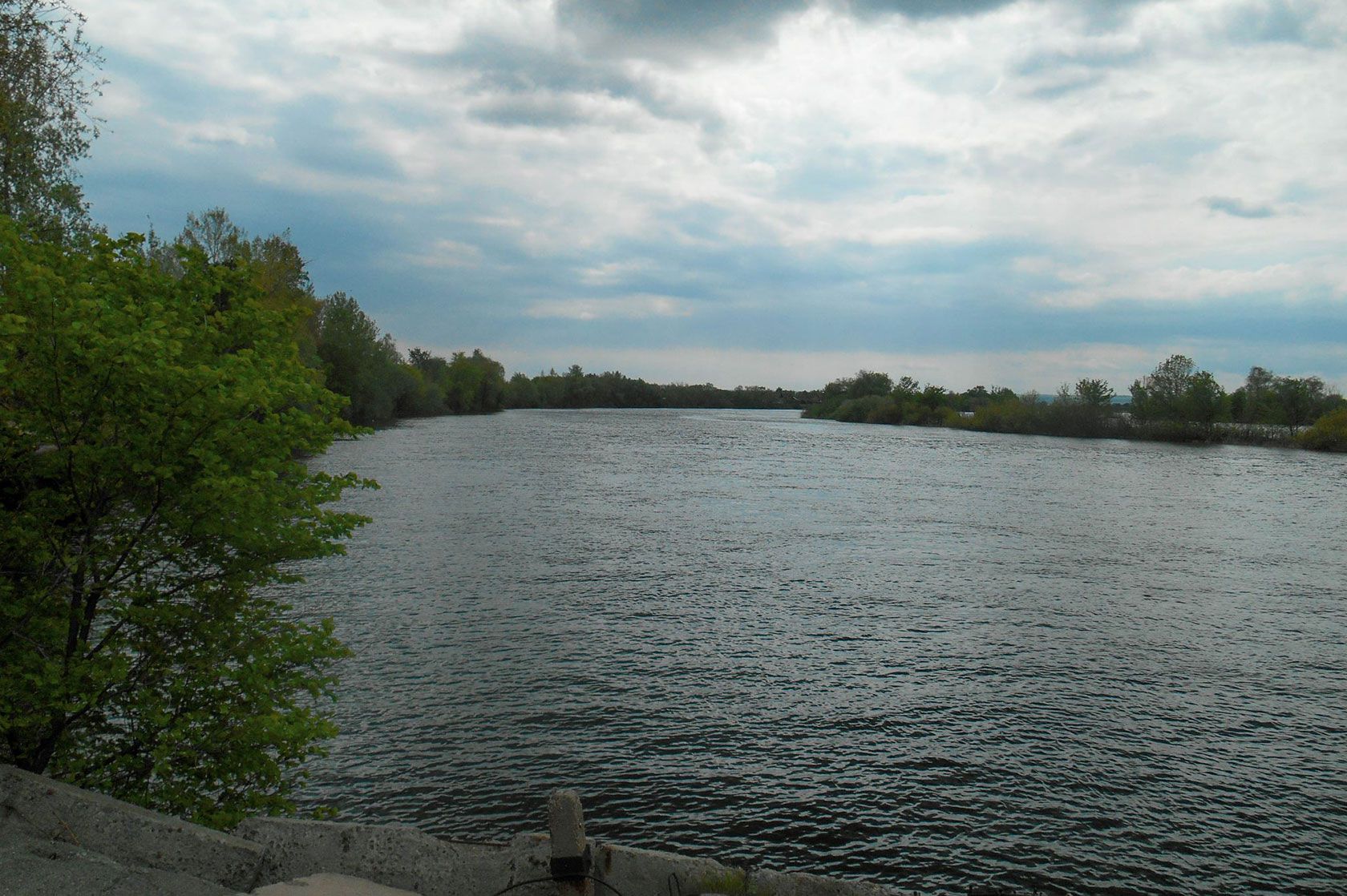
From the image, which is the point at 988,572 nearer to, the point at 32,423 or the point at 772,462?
the point at 32,423

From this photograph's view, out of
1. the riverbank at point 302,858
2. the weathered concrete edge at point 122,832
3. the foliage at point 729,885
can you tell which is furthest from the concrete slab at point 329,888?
the foliage at point 729,885

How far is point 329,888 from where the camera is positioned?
7129 mm

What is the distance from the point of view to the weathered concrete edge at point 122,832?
23.1 ft

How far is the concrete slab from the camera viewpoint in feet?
22.8

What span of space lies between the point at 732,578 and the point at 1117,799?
13.9m

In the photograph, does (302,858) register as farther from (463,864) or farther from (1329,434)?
(1329,434)

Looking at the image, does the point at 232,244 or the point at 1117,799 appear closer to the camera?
the point at 1117,799

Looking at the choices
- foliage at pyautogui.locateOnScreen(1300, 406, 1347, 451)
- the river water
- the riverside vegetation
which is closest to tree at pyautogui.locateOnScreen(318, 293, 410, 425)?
the river water

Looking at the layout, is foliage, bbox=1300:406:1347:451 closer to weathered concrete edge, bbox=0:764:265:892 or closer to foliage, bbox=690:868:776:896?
foliage, bbox=690:868:776:896

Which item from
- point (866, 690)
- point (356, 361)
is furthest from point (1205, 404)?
point (866, 690)

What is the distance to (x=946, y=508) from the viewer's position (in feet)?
136

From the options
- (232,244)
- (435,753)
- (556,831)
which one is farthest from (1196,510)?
(232,244)

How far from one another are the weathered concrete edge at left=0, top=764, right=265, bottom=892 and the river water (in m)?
3.88

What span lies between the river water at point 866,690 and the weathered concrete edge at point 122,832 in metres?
3.88
